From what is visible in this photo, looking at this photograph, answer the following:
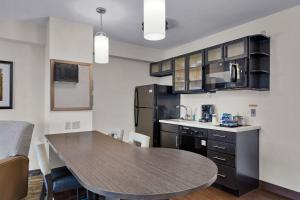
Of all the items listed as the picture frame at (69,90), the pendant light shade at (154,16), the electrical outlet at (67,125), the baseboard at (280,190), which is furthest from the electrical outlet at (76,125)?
the baseboard at (280,190)

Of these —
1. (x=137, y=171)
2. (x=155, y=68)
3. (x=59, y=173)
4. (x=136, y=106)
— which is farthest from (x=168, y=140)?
(x=137, y=171)

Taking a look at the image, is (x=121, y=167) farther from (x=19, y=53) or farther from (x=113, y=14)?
(x=19, y=53)

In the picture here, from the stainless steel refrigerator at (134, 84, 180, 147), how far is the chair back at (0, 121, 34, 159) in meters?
2.26

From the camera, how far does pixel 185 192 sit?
954mm

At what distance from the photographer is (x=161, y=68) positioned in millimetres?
4473

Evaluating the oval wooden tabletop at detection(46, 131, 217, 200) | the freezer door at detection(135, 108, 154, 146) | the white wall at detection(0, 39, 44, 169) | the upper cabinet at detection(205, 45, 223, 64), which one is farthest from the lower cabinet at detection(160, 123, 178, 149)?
the white wall at detection(0, 39, 44, 169)

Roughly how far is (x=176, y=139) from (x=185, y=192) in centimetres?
266

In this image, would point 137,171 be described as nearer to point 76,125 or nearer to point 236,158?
point 236,158

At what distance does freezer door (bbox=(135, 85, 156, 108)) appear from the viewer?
3947 millimetres

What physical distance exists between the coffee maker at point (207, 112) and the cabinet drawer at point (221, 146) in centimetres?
72

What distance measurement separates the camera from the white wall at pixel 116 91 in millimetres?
4016

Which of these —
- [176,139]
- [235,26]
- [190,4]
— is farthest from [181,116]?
[190,4]

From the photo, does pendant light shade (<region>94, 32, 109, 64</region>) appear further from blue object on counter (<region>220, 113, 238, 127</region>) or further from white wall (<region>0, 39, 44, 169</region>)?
blue object on counter (<region>220, 113, 238, 127</region>)

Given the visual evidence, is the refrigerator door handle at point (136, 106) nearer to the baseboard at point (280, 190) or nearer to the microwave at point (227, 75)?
Answer: the microwave at point (227, 75)
